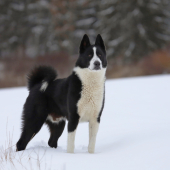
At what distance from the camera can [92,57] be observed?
11.7 feet

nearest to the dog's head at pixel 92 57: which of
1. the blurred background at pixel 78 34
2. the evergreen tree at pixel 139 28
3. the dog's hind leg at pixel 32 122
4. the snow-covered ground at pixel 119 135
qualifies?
the dog's hind leg at pixel 32 122

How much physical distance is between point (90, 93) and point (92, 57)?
446mm

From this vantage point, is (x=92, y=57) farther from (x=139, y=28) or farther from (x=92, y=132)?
(x=139, y=28)

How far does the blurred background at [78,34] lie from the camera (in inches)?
659

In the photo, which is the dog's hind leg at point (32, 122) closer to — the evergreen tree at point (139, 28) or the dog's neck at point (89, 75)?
the dog's neck at point (89, 75)

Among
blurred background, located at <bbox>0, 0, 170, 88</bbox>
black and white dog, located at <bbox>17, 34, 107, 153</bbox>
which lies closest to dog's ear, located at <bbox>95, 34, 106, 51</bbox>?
black and white dog, located at <bbox>17, 34, 107, 153</bbox>

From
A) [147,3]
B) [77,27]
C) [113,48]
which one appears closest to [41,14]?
[77,27]

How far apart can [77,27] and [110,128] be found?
53.1ft

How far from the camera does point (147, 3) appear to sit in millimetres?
16828

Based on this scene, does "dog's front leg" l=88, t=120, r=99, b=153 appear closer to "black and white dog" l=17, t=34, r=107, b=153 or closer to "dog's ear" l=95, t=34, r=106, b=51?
"black and white dog" l=17, t=34, r=107, b=153

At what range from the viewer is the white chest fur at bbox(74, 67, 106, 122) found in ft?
11.6

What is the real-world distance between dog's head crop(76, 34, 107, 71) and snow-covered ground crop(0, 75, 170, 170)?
3.38ft

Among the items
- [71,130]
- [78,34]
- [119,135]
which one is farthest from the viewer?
[78,34]

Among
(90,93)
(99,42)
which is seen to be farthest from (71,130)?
(99,42)
